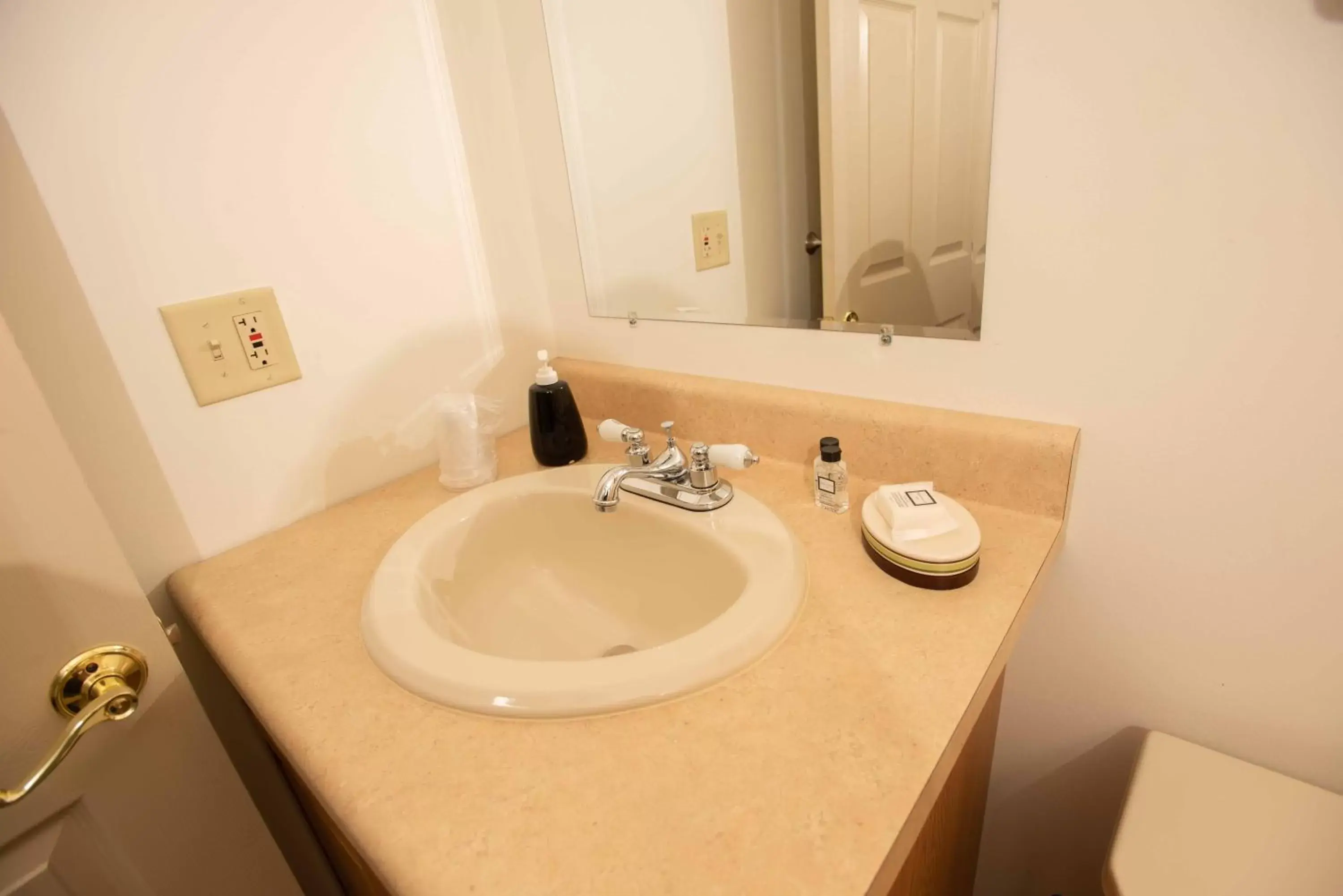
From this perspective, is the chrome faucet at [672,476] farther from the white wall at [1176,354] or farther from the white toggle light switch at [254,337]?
the white toggle light switch at [254,337]

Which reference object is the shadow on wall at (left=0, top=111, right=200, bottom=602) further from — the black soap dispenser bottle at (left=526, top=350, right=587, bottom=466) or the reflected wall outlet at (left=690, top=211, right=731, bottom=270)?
the reflected wall outlet at (left=690, top=211, right=731, bottom=270)

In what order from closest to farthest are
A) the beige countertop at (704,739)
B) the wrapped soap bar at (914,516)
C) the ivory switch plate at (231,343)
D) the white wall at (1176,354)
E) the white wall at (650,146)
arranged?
the beige countertop at (704,739)
the white wall at (1176,354)
the wrapped soap bar at (914,516)
the ivory switch plate at (231,343)
the white wall at (650,146)

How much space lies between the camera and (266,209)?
2.41 feet

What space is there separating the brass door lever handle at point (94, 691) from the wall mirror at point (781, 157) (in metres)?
0.71

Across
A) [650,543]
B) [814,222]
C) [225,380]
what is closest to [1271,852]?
[650,543]

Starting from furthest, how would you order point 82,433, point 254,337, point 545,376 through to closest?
point 545,376
point 254,337
point 82,433

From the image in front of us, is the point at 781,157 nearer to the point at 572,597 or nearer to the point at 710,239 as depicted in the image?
the point at 710,239

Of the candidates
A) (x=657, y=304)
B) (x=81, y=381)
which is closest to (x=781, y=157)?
(x=657, y=304)

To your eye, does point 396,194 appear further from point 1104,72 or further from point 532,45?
point 1104,72

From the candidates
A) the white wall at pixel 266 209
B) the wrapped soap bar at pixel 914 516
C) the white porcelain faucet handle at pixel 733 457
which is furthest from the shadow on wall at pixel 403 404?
the wrapped soap bar at pixel 914 516

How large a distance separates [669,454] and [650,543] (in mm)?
118

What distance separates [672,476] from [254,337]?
0.54 meters

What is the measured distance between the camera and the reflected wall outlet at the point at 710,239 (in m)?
0.87

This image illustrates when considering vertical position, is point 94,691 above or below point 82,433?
below
